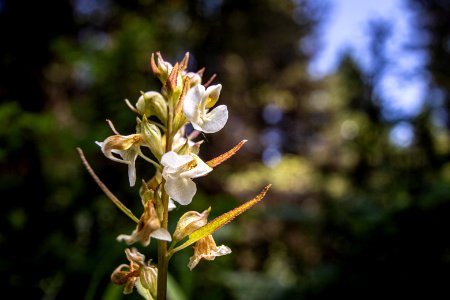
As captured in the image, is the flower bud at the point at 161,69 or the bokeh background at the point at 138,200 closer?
the flower bud at the point at 161,69

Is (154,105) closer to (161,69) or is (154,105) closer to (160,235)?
(161,69)

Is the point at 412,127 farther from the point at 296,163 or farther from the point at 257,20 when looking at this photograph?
the point at 296,163

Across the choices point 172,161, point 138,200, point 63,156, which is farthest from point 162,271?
point 63,156

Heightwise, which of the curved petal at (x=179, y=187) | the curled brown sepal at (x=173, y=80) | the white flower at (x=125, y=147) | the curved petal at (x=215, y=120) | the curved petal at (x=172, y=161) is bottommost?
the curved petal at (x=179, y=187)

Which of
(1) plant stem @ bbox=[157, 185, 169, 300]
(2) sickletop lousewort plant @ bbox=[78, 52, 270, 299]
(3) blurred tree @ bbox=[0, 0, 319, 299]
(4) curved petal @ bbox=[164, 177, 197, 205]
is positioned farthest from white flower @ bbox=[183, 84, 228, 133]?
(3) blurred tree @ bbox=[0, 0, 319, 299]

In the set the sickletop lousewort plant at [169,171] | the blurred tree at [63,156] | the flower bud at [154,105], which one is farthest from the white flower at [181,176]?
the blurred tree at [63,156]

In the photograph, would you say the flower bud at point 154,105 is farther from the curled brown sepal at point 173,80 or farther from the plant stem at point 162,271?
the plant stem at point 162,271

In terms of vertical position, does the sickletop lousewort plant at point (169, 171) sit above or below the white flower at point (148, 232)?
above
